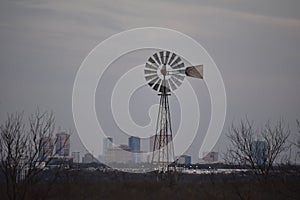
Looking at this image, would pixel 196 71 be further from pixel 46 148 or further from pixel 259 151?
pixel 46 148

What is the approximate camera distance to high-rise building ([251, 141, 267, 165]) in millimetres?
22858

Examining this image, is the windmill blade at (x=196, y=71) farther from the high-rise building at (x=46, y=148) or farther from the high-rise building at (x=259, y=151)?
the high-rise building at (x=46, y=148)

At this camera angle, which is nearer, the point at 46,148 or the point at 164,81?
the point at 46,148

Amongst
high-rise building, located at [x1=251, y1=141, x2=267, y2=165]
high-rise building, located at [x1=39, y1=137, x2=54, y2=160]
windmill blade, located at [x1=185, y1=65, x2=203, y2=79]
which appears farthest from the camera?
windmill blade, located at [x1=185, y1=65, x2=203, y2=79]

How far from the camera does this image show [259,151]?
23203 mm

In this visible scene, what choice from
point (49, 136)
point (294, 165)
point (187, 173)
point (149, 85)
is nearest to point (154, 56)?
point (149, 85)

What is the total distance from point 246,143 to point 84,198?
8750mm

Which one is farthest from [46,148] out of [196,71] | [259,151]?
[196,71]

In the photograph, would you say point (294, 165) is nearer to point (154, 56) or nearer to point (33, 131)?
point (33, 131)

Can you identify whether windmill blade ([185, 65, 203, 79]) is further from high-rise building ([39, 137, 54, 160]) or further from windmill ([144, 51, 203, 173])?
high-rise building ([39, 137, 54, 160])

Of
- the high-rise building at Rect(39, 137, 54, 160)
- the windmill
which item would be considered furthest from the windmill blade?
the high-rise building at Rect(39, 137, 54, 160)

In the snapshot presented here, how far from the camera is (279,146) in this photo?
22.8m

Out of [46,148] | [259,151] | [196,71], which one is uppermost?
[196,71]

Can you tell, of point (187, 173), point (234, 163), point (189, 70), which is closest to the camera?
point (234, 163)
